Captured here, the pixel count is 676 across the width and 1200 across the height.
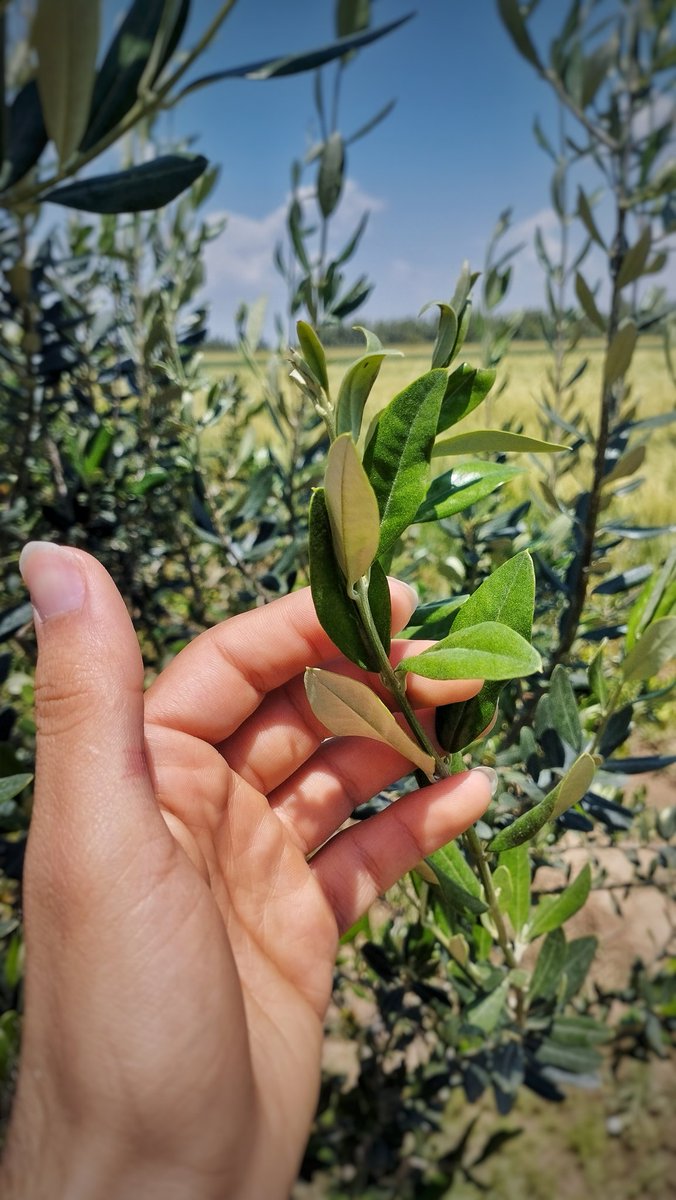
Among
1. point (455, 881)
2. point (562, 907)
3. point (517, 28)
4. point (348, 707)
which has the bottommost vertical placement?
point (562, 907)

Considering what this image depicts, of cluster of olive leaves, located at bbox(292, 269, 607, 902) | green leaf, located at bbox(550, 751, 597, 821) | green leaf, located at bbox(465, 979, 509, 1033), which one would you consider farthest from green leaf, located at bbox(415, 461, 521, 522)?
green leaf, located at bbox(465, 979, 509, 1033)

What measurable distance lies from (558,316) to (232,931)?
116 cm

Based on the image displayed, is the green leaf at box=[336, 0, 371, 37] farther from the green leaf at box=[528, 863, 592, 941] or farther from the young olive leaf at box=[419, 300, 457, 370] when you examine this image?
the green leaf at box=[528, 863, 592, 941]

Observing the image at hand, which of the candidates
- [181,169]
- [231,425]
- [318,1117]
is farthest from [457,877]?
[231,425]

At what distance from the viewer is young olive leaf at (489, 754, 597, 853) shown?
0.66 m

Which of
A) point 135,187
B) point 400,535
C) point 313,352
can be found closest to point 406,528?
point 400,535

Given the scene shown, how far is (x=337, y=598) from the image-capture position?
65 centimetres

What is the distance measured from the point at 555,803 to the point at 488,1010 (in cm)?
44

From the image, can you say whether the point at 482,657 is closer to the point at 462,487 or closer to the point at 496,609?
the point at 496,609

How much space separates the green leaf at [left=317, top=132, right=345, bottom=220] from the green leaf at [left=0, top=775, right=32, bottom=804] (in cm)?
105

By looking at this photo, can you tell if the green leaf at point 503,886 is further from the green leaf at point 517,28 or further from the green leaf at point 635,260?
the green leaf at point 517,28

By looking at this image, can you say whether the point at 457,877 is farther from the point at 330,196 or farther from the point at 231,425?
the point at 231,425

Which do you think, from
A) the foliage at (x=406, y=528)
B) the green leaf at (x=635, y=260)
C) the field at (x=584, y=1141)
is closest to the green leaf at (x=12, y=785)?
the foliage at (x=406, y=528)

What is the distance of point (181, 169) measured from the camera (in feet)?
1.94
